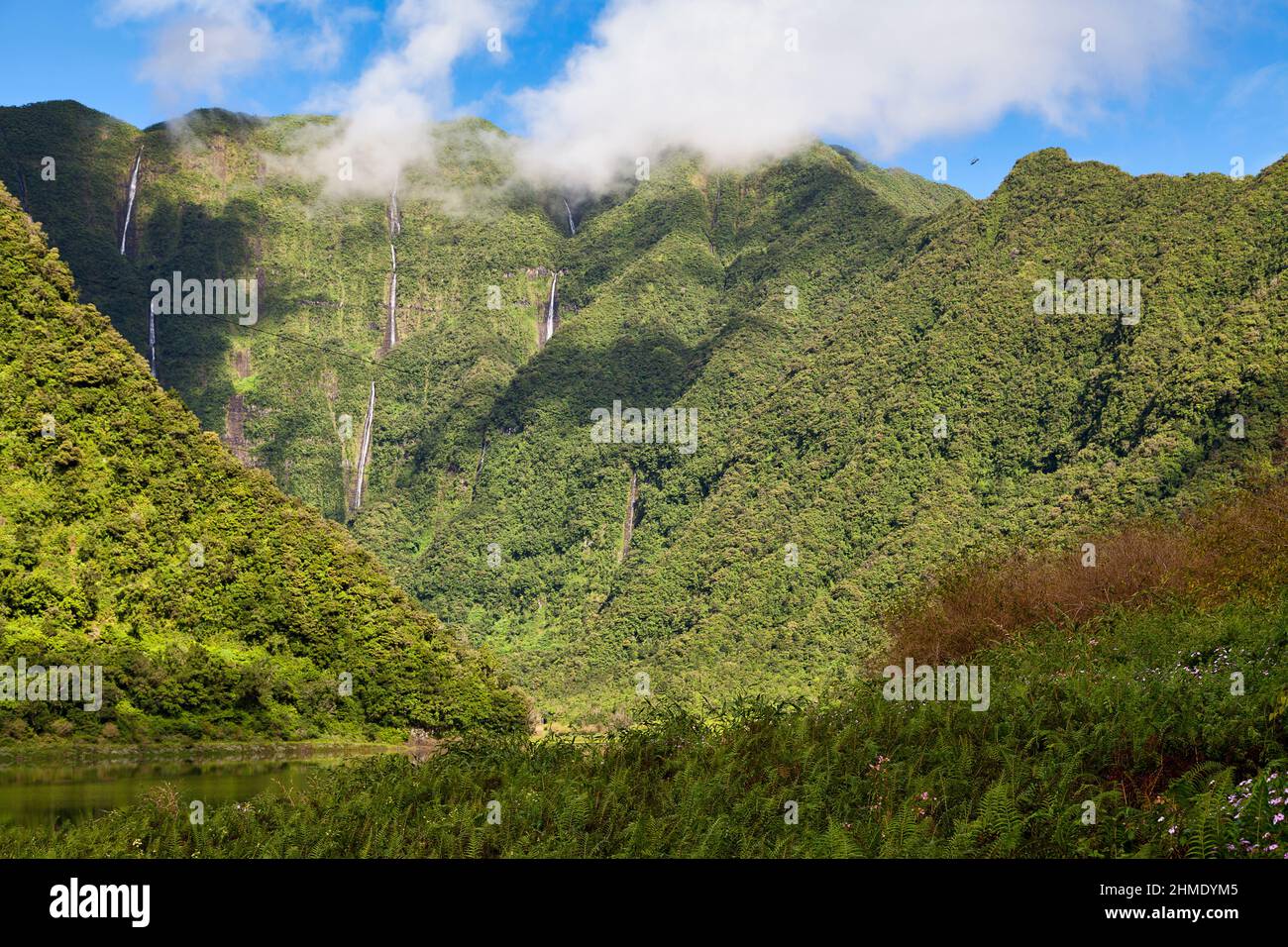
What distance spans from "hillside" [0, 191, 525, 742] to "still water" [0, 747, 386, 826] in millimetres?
3505

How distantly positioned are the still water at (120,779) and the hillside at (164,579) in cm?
350

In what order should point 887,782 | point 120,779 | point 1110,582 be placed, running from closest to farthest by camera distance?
1. point 887,782
2. point 1110,582
3. point 120,779

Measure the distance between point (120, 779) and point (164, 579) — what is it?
20.4 metres

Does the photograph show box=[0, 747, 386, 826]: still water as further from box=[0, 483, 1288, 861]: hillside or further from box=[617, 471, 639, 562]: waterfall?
box=[617, 471, 639, 562]: waterfall

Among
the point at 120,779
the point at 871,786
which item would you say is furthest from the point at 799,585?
the point at 871,786

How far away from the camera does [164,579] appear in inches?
2394

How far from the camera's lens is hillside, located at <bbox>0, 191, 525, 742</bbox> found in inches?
2146

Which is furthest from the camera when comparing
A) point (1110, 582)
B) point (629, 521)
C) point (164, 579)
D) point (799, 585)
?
point (629, 521)

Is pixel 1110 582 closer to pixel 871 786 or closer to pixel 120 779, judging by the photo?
pixel 871 786

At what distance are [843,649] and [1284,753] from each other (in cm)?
8479

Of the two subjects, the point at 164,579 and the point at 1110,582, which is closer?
the point at 1110,582

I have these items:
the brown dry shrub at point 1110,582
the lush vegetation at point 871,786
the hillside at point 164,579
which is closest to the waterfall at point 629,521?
the hillside at point 164,579
